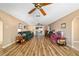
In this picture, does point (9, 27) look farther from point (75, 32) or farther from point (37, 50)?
point (75, 32)

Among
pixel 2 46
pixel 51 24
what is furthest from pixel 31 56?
pixel 51 24

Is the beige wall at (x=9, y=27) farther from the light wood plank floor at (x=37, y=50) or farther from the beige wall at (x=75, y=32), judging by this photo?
the beige wall at (x=75, y=32)

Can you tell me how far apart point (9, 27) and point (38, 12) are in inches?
32.3

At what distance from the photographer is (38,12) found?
261 cm

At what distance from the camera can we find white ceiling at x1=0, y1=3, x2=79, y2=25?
245 centimetres

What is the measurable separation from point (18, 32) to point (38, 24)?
566 mm

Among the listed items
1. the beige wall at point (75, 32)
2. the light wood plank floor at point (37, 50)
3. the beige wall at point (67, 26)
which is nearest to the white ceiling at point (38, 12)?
the beige wall at point (67, 26)

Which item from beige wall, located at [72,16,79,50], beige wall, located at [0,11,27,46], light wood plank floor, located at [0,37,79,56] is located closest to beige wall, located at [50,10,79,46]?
beige wall, located at [72,16,79,50]

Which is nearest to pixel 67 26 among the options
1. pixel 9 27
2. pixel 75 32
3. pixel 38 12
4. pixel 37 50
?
pixel 75 32

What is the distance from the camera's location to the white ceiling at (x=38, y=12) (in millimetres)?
2451

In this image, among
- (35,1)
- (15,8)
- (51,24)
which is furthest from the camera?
(51,24)

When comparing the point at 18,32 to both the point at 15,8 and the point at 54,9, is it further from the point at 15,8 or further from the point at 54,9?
the point at 54,9

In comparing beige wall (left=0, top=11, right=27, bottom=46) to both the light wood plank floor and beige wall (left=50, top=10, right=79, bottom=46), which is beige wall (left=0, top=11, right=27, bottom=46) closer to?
the light wood plank floor

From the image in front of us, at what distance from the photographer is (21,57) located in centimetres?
250
